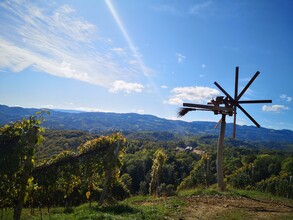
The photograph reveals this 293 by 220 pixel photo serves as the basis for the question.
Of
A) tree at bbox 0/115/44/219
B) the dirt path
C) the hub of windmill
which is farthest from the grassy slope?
the hub of windmill

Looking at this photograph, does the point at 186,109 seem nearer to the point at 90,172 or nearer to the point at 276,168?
the point at 90,172

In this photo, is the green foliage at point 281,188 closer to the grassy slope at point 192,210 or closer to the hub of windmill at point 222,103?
the grassy slope at point 192,210

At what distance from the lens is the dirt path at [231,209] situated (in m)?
13.4

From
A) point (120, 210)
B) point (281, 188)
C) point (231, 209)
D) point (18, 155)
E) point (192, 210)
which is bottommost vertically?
point (281, 188)

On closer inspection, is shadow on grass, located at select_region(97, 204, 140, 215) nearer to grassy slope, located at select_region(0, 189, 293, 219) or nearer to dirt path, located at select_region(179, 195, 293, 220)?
grassy slope, located at select_region(0, 189, 293, 219)

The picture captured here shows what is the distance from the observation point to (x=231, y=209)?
14641 mm

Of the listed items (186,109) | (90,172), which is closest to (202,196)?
(186,109)

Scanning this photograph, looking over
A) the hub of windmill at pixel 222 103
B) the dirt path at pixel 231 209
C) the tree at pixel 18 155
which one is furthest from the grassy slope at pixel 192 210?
the hub of windmill at pixel 222 103

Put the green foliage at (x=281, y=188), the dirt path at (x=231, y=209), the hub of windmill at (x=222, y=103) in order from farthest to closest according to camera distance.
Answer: the green foliage at (x=281, y=188) → the hub of windmill at (x=222, y=103) → the dirt path at (x=231, y=209)

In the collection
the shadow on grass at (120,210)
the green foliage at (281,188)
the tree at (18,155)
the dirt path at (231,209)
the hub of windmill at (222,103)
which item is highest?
the hub of windmill at (222,103)

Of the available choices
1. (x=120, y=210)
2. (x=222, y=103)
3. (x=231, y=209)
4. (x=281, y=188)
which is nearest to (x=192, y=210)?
(x=231, y=209)

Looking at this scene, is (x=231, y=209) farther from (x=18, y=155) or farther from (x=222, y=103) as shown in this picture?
(x=18, y=155)

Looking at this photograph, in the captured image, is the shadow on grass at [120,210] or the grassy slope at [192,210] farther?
the shadow on grass at [120,210]

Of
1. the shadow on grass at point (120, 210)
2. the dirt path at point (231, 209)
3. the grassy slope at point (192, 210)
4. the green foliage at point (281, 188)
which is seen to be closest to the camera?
the grassy slope at point (192, 210)
